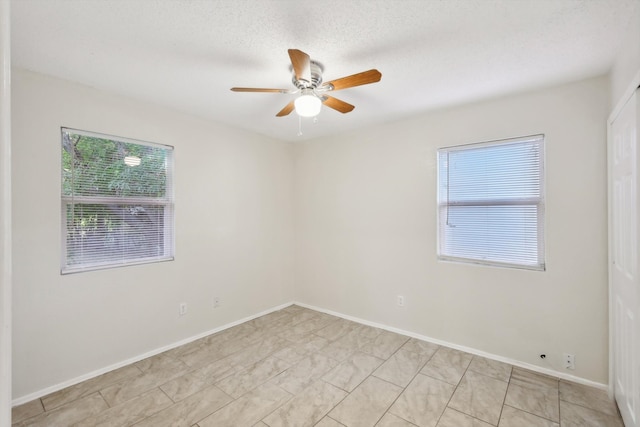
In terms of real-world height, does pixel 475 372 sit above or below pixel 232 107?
below

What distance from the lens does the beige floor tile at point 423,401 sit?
6.97ft

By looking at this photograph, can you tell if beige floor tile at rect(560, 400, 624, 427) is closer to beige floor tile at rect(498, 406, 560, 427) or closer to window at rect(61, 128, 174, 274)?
beige floor tile at rect(498, 406, 560, 427)

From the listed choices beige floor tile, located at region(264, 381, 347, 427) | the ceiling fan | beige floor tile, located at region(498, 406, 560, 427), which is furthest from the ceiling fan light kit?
beige floor tile, located at region(498, 406, 560, 427)

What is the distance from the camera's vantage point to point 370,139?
147 inches

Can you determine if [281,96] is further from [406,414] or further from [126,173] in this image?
[406,414]

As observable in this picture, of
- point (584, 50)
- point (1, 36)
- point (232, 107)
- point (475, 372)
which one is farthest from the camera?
point (232, 107)

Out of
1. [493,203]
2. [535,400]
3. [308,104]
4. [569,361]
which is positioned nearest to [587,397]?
[569,361]

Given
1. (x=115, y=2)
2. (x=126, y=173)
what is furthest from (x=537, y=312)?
(x=126, y=173)

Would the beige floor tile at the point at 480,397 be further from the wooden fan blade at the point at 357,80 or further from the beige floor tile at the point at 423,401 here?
the wooden fan blade at the point at 357,80

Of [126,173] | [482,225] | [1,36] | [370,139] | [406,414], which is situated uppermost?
[370,139]

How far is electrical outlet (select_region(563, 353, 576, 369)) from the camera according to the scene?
252cm

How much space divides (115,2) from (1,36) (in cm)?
168

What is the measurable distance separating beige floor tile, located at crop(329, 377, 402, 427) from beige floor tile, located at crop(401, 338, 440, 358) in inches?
26.5

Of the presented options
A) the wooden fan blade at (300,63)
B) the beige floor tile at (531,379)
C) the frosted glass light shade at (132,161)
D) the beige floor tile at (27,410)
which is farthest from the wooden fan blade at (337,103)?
the beige floor tile at (27,410)
